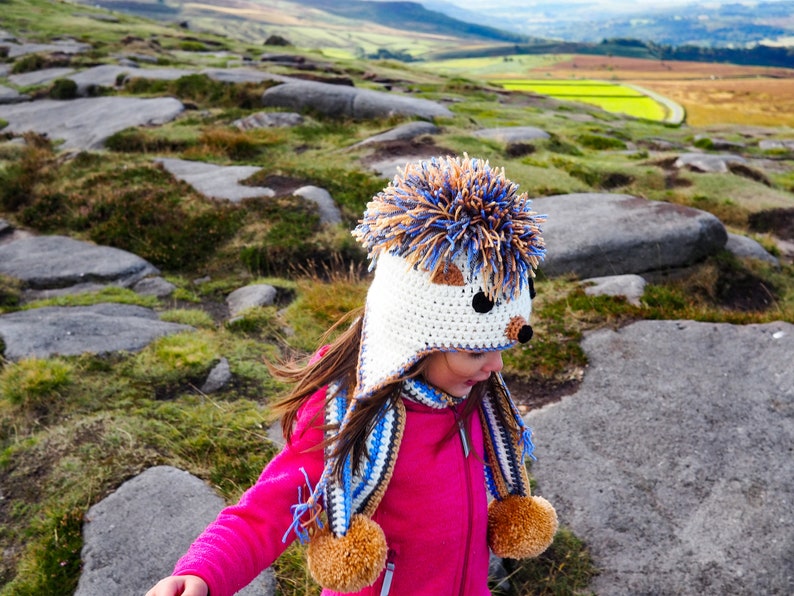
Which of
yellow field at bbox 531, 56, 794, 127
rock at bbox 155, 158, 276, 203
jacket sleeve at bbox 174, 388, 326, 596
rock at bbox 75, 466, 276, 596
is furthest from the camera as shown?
yellow field at bbox 531, 56, 794, 127

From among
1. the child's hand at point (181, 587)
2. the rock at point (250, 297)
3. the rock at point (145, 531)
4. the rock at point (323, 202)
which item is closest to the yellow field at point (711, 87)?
the rock at point (323, 202)

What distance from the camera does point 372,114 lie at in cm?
1711

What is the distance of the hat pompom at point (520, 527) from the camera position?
284 cm

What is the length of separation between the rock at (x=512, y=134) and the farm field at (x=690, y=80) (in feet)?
101

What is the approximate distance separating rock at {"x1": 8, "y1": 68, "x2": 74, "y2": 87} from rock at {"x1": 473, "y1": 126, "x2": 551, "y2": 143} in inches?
641

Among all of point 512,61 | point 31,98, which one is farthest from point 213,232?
point 512,61

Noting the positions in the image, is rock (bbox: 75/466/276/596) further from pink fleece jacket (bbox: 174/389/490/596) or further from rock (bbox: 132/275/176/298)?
rock (bbox: 132/275/176/298)

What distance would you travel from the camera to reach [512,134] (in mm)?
16047

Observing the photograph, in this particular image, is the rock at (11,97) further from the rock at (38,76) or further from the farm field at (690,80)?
the farm field at (690,80)

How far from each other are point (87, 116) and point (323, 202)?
1076cm

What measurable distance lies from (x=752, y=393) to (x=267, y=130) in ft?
41.6

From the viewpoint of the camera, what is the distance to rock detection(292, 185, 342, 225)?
972cm

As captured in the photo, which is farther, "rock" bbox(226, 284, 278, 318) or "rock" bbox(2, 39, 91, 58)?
"rock" bbox(2, 39, 91, 58)

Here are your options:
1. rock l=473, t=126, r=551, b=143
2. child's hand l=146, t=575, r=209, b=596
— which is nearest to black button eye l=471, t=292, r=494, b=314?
child's hand l=146, t=575, r=209, b=596
